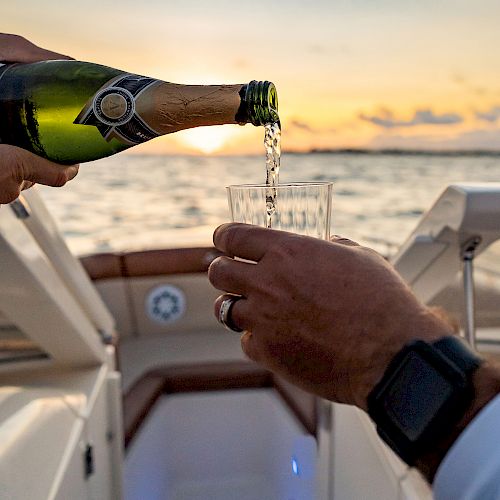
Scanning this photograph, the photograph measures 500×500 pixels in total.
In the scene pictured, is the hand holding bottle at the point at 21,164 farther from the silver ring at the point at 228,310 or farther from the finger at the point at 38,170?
the silver ring at the point at 228,310

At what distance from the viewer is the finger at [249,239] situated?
2.24ft

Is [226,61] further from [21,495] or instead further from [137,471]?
[21,495]

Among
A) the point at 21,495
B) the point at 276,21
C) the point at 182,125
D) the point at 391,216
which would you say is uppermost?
the point at 276,21

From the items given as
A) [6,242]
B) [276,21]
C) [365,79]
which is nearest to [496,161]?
[365,79]

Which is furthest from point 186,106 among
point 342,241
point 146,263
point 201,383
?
point 146,263

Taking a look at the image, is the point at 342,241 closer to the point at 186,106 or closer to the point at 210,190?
the point at 186,106

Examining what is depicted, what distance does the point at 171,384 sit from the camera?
2828 millimetres

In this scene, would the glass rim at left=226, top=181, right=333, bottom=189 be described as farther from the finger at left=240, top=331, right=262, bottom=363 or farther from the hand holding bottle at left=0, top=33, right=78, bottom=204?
the hand holding bottle at left=0, top=33, right=78, bottom=204

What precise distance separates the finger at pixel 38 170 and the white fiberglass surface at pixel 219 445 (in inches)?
74.3

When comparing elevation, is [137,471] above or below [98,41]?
below

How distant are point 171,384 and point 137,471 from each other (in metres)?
0.44

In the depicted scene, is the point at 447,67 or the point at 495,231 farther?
the point at 447,67

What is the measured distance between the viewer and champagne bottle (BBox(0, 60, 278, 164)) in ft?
3.35

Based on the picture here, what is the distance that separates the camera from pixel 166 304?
3.37 meters
